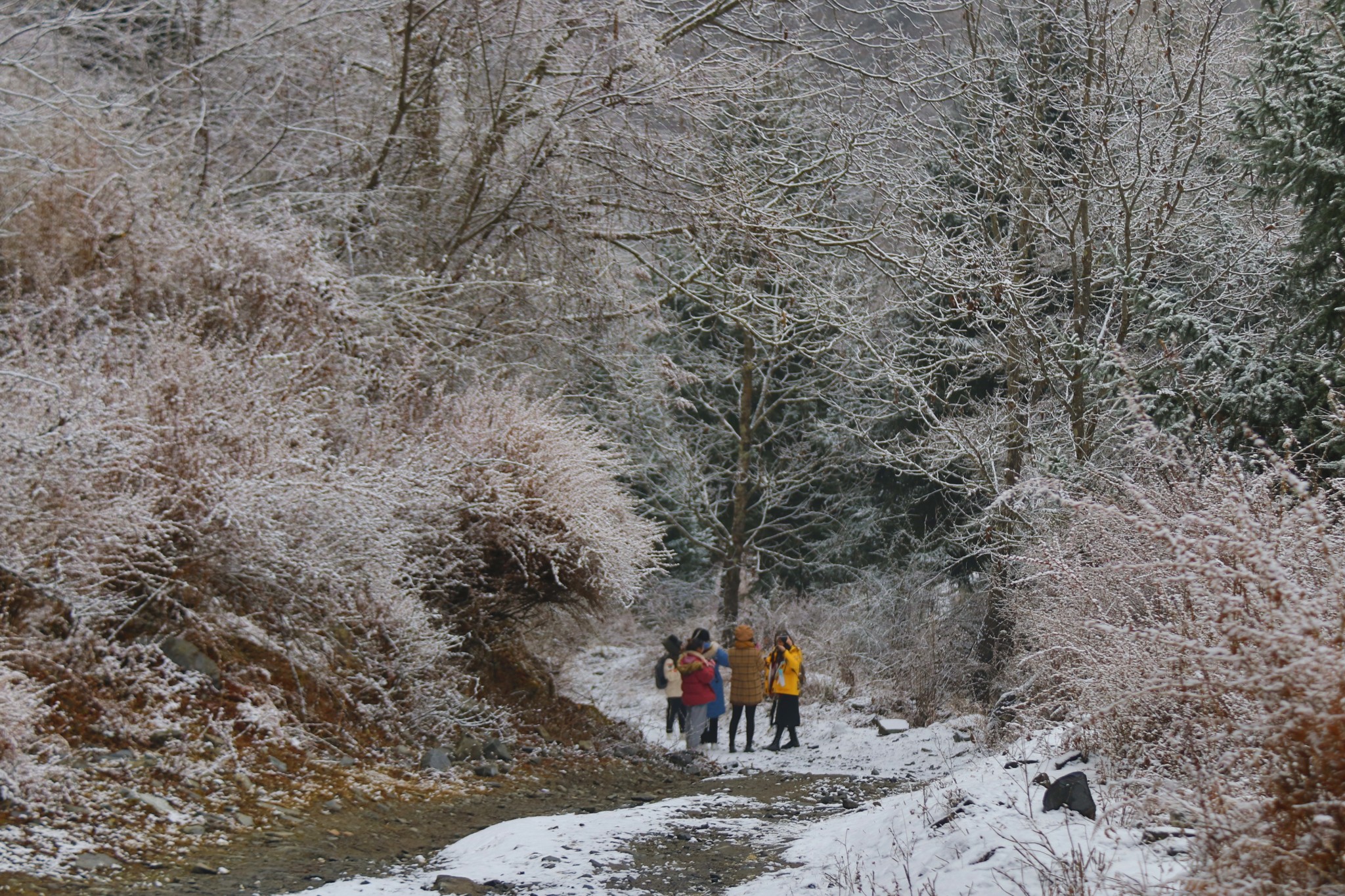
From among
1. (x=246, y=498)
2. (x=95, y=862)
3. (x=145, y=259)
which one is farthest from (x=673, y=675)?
(x=95, y=862)

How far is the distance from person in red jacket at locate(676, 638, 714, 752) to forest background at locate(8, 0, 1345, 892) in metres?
1.33

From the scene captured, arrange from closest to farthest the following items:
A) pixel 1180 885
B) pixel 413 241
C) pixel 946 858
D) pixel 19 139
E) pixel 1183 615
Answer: pixel 1180 885, pixel 1183 615, pixel 946 858, pixel 19 139, pixel 413 241

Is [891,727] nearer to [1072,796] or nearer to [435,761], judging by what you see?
[435,761]

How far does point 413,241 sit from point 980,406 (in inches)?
285

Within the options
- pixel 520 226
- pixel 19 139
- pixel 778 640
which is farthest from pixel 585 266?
pixel 19 139

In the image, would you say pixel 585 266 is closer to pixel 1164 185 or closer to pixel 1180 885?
pixel 1164 185

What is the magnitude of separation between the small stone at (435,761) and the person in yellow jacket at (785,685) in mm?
5192

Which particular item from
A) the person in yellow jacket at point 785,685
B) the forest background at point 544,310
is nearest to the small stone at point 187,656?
the forest background at point 544,310

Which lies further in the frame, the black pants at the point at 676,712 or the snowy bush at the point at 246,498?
the black pants at the point at 676,712

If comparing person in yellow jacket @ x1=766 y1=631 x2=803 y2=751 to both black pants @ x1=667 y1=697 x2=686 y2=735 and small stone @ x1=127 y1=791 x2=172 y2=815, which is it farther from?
small stone @ x1=127 y1=791 x2=172 y2=815

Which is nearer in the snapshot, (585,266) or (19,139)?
(19,139)

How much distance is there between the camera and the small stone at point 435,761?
8133 mm

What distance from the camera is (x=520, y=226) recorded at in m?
12.7

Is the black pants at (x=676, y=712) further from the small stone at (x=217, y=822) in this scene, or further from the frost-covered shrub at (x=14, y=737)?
the frost-covered shrub at (x=14, y=737)
